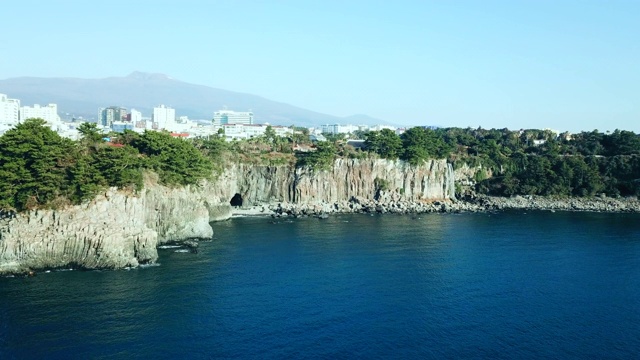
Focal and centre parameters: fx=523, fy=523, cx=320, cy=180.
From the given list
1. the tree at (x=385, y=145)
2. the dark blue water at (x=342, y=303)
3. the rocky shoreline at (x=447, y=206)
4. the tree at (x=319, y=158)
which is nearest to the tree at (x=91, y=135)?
the dark blue water at (x=342, y=303)

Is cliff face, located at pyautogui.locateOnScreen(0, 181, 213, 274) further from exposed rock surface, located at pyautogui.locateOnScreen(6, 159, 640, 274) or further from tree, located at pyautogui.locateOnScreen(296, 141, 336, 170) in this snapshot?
tree, located at pyautogui.locateOnScreen(296, 141, 336, 170)

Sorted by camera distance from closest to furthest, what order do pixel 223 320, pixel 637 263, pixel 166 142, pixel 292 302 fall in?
pixel 223 320 → pixel 292 302 → pixel 637 263 → pixel 166 142

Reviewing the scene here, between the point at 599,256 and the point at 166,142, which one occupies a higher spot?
the point at 166,142

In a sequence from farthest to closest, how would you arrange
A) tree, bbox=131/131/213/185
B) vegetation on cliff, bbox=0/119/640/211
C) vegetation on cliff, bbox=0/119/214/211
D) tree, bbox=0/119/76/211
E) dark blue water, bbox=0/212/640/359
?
tree, bbox=131/131/213/185 → vegetation on cliff, bbox=0/119/640/211 → vegetation on cliff, bbox=0/119/214/211 → tree, bbox=0/119/76/211 → dark blue water, bbox=0/212/640/359

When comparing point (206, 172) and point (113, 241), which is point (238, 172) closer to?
point (206, 172)

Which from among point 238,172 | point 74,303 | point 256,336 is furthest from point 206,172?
point 256,336

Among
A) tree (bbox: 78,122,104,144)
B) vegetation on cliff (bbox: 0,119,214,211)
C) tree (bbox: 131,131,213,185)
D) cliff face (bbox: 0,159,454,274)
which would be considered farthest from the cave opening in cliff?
tree (bbox: 78,122,104,144)

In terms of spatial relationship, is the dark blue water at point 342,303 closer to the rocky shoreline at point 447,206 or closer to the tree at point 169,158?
the tree at point 169,158
